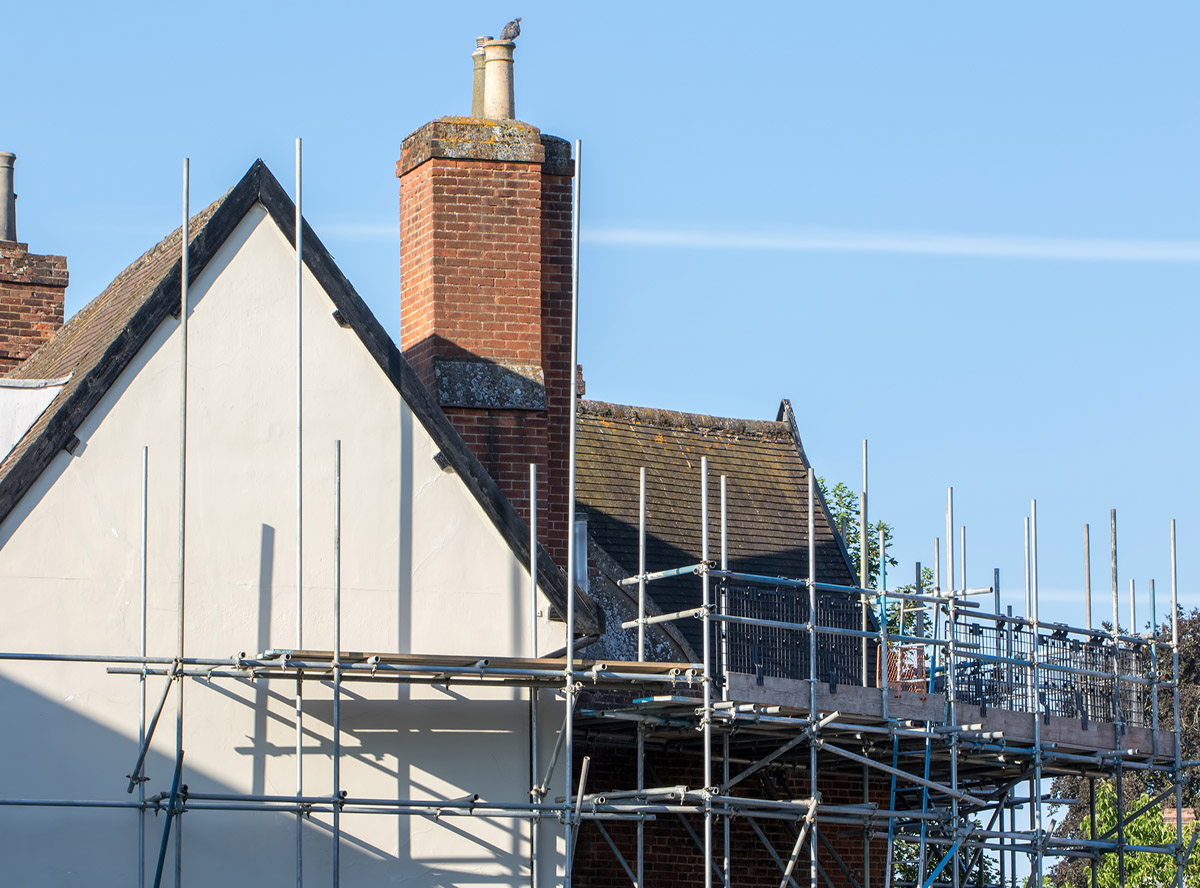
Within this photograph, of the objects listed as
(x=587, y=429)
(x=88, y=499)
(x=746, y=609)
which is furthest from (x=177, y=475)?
(x=587, y=429)

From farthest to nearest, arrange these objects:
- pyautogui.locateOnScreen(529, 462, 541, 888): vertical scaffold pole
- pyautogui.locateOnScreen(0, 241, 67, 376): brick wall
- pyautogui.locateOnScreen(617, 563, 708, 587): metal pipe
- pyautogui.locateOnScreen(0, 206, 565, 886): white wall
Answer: pyautogui.locateOnScreen(0, 241, 67, 376): brick wall
pyautogui.locateOnScreen(617, 563, 708, 587): metal pipe
pyautogui.locateOnScreen(529, 462, 541, 888): vertical scaffold pole
pyautogui.locateOnScreen(0, 206, 565, 886): white wall

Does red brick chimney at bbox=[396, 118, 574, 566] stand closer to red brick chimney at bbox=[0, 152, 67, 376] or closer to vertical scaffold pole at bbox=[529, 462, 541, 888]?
vertical scaffold pole at bbox=[529, 462, 541, 888]

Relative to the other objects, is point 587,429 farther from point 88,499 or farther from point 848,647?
point 88,499

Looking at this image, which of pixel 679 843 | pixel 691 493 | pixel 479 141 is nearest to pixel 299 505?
pixel 479 141

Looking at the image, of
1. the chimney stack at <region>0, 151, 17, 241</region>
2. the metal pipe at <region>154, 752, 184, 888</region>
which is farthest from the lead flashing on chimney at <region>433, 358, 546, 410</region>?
the chimney stack at <region>0, 151, 17, 241</region>

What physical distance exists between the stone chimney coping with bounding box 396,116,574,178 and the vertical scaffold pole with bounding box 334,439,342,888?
10.7ft

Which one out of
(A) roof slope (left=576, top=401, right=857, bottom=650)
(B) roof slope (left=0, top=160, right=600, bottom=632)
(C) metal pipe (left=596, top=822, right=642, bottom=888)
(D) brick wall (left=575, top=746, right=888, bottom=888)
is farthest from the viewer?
(A) roof slope (left=576, top=401, right=857, bottom=650)

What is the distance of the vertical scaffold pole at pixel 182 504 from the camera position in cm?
1212

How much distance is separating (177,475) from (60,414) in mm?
879

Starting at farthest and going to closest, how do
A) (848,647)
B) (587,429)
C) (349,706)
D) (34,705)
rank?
(587,429) < (848,647) < (349,706) < (34,705)

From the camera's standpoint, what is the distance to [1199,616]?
131 feet

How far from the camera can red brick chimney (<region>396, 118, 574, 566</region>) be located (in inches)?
583

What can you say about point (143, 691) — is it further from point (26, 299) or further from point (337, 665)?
point (26, 299)

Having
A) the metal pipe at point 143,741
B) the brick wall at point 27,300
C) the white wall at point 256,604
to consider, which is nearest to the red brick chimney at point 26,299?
the brick wall at point 27,300
